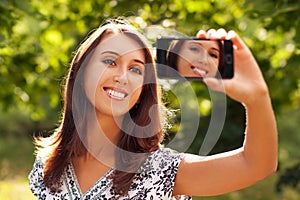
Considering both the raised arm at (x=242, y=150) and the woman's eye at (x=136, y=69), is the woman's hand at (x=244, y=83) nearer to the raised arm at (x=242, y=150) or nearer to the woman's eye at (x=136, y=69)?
the raised arm at (x=242, y=150)

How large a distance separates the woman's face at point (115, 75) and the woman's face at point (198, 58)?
0.29m

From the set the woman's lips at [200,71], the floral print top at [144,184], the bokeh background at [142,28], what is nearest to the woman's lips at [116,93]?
the floral print top at [144,184]

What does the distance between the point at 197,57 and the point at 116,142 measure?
594 mm

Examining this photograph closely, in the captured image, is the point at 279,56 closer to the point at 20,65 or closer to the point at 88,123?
the point at 20,65

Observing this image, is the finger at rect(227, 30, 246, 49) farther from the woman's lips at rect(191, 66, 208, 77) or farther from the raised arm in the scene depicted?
the woman's lips at rect(191, 66, 208, 77)

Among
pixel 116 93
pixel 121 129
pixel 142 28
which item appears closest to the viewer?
pixel 116 93

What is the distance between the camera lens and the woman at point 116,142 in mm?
2699

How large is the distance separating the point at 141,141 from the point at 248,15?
7.96 ft

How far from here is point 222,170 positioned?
2.53 metres

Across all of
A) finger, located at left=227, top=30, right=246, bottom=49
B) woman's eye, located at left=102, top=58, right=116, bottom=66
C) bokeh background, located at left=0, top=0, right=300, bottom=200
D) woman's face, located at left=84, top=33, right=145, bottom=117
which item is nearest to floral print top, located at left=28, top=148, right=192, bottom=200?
woman's face, located at left=84, top=33, right=145, bottom=117

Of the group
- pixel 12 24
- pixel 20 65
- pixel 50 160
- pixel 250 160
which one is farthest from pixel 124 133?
pixel 20 65

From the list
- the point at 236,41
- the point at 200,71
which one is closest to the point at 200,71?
the point at 200,71

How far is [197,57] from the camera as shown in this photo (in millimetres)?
2416

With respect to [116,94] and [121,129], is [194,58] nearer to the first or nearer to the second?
[116,94]
